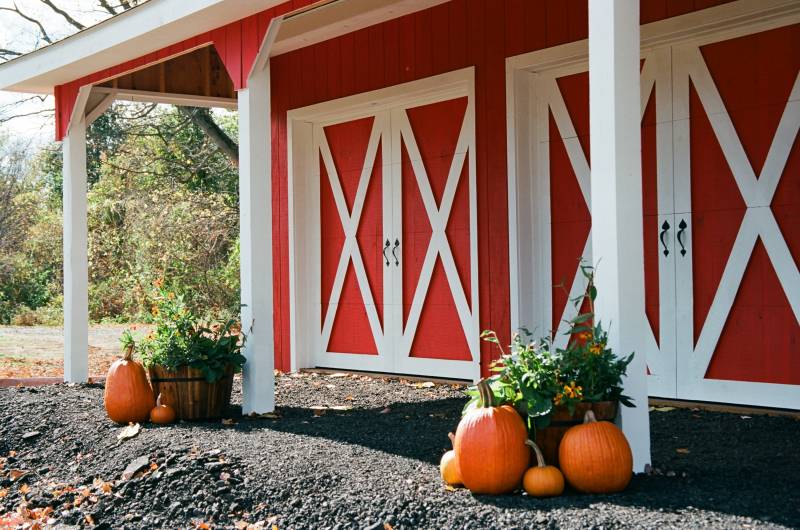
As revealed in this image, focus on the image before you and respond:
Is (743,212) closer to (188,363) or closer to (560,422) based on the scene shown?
(560,422)

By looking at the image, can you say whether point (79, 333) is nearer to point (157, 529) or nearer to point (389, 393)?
point (389, 393)

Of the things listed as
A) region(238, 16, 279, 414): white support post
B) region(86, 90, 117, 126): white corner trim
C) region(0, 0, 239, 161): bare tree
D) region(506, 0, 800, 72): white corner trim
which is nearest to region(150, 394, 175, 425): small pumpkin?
region(238, 16, 279, 414): white support post

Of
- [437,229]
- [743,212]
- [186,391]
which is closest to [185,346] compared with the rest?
[186,391]

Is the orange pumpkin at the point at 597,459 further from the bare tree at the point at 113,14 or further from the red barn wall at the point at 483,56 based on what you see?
the bare tree at the point at 113,14

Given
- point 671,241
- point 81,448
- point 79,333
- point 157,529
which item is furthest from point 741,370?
point 79,333

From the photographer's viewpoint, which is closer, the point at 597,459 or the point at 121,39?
the point at 597,459

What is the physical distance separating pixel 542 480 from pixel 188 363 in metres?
A: 3.00

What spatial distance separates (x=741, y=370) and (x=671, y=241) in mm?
950

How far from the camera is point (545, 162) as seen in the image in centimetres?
671

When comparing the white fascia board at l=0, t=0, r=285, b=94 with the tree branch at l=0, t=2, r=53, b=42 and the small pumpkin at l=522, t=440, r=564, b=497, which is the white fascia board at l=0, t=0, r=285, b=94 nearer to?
the small pumpkin at l=522, t=440, r=564, b=497

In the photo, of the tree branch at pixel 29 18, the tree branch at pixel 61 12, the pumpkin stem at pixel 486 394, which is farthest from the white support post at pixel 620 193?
the tree branch at pixel 29 18

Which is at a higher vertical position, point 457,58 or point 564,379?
point 457,58

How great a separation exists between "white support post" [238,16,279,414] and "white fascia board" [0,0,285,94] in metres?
0.44

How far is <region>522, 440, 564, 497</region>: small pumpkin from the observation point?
11.9 feet
